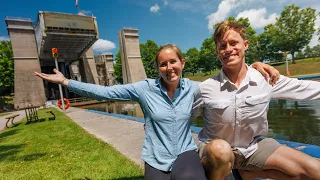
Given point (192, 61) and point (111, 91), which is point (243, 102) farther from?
point (192, 61)

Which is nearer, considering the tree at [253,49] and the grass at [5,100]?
the grass at [5,100]

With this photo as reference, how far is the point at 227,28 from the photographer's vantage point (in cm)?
191

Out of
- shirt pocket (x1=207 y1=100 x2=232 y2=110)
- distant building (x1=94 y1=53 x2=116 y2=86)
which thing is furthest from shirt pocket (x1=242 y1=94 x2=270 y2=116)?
distant building (x1=94 y1=53 x2=116 y2=86)

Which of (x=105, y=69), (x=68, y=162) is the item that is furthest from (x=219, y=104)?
(x=105, y=69)

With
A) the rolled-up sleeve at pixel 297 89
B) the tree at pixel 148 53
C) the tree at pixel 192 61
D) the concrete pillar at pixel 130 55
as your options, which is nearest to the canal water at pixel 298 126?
the rolled-up sleeve at pixel 297 89

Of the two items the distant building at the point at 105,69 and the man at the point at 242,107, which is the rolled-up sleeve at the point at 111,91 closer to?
the man at the point at 242,107

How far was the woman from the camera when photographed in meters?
1.80

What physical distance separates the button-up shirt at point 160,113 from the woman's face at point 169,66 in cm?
10

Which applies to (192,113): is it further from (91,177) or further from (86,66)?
(86,66)

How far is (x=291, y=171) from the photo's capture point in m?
1.64

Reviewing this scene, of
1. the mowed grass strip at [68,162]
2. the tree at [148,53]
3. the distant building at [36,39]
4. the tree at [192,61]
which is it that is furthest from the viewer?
the tree at [192,61]

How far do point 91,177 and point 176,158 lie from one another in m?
1.98

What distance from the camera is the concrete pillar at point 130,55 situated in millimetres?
36625

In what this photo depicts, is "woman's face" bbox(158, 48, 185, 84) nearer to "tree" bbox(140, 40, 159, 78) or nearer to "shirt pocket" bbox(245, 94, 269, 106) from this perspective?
"shirt pocket" bbox(245, 94, 269, 106)
